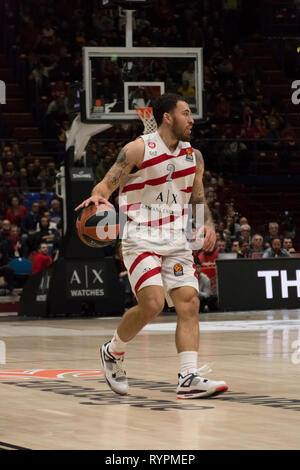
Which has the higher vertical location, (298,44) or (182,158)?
(298,44)

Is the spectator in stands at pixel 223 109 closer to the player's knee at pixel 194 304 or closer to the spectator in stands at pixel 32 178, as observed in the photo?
the spectator in stands at pixel 32 178

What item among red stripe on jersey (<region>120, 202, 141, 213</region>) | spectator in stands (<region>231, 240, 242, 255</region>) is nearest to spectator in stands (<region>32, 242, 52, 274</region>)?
spectator in stands (<region>231, 240, 242, 255</region>)

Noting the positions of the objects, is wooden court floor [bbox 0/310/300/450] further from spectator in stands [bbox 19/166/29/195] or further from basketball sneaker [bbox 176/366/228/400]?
spectator in stands [bbox 19/166/29/195]

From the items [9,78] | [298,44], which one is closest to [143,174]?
[9,78]

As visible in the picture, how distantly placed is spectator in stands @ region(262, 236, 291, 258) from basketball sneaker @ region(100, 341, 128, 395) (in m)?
13.0

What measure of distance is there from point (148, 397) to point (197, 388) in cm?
40

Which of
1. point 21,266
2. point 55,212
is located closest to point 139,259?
point 21,266

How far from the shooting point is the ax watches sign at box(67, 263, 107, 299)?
752 inches

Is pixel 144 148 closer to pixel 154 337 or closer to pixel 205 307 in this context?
pixel 154 337

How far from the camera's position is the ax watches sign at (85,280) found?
19094mm

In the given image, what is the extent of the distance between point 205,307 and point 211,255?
4.41 feet

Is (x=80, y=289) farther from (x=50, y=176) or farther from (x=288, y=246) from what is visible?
(x=50, y=176)

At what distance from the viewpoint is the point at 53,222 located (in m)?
23.7

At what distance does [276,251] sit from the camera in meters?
21.5
